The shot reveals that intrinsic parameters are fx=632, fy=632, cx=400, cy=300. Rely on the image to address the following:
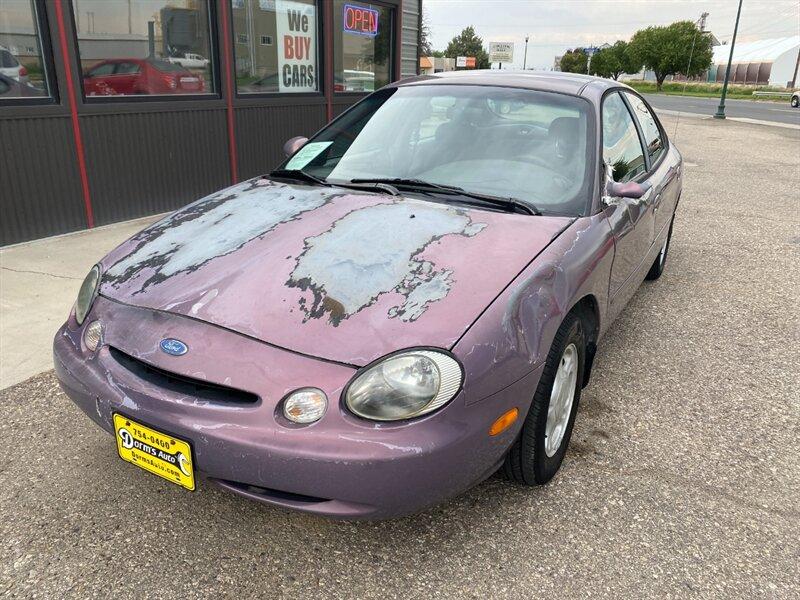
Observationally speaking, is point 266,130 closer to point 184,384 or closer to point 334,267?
point 334,267

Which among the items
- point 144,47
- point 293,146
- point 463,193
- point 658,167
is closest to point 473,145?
point 463,193

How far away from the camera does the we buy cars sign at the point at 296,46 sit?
758 centimetres

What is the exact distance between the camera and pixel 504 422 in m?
1.96

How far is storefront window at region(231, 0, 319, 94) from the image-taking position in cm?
695

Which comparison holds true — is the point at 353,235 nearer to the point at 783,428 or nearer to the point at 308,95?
the point at 783,428

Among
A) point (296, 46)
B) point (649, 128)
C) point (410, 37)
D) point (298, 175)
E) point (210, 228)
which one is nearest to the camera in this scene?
point (210, 228)

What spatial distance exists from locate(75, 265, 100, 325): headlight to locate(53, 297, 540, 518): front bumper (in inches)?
16.8

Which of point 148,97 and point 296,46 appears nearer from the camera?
point 148,97

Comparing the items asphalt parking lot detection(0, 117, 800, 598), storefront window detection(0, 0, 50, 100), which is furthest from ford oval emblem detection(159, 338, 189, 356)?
storefront window detection(0, 0, 50, 100)

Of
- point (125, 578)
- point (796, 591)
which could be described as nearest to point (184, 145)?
point (125, 578)

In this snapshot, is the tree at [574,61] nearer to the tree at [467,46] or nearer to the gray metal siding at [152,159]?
the tree at [467,46]

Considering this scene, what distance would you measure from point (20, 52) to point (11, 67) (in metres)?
0.14

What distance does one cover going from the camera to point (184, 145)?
6.38m

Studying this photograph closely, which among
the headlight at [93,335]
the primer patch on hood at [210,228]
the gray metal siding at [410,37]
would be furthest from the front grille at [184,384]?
the gray metal siding at [410,37]
